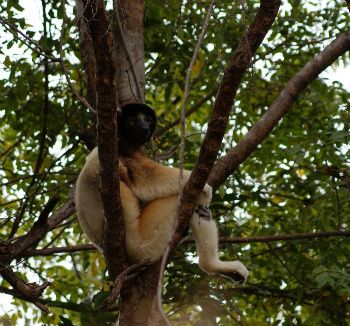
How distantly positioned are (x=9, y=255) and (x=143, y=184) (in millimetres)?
1376

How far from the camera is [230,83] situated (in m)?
4.26

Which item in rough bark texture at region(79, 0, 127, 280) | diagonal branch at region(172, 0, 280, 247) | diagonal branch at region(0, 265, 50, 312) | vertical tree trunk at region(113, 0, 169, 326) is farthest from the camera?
vertical tree trunk at region(113, 0, 169, 326)

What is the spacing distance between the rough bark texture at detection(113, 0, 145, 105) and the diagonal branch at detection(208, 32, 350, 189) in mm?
1314

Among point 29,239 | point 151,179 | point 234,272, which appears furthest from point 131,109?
point 234,272

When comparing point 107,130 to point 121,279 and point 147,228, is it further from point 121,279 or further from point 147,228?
point 147,228

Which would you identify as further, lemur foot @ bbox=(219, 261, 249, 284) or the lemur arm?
lemur foot @ bbox=(219, 261, 249, 284)

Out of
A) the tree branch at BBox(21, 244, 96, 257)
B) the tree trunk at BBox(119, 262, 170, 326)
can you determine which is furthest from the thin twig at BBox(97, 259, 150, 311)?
the tree branch at BBox(21, 244, 96, 257)

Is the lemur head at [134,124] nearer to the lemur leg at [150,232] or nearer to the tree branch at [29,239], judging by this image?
the lemur leg at [150,232]

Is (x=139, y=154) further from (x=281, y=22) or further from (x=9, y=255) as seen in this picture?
(x=281, y=22)

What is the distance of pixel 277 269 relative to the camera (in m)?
8.67

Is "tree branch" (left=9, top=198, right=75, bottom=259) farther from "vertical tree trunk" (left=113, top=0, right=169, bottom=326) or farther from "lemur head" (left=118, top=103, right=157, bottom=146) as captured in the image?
"lemur head" (left=118, top=103, right=157, bottom=146)

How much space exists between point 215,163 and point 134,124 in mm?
928

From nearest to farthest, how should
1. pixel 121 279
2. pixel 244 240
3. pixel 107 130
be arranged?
1. pixel 107 130
2. pixel 121 279
3. pixel 244 240

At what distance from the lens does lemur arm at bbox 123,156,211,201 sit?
594 cm
